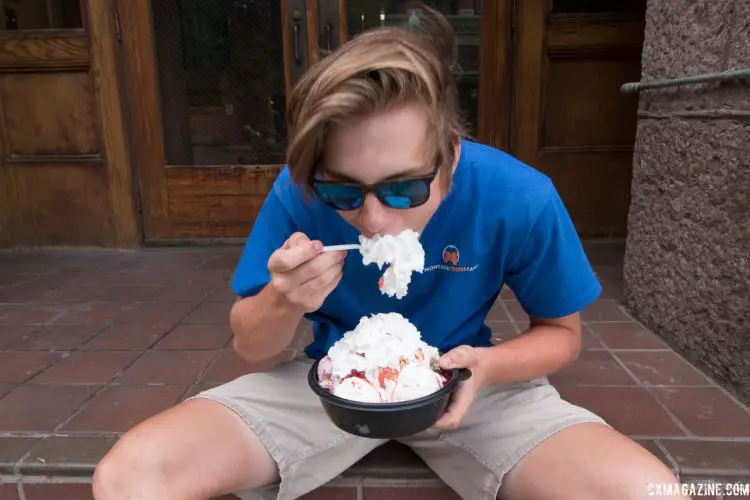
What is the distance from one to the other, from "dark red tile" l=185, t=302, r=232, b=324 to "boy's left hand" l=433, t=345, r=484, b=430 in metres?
1.72

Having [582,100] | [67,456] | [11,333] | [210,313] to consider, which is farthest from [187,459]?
[582,100]

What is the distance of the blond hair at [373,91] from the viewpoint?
43.3 inches

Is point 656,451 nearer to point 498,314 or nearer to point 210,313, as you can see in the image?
point 498,314

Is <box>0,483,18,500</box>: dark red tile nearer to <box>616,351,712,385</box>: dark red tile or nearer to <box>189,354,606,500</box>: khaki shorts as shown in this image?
<box>189,354,606,500</box>: khaki shorts

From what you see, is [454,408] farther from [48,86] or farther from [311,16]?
[48,86]

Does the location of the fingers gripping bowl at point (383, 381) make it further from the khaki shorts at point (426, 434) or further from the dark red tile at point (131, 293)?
the dark red tile at point (131, 293)

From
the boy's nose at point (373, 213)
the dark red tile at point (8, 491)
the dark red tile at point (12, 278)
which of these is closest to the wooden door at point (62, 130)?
the dark red tile at point (12, 278)

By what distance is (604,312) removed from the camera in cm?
274

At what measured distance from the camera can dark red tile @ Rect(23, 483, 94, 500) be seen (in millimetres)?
1657

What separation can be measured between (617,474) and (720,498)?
665 mm

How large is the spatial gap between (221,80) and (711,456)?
3345mm

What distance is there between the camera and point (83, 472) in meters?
1.66

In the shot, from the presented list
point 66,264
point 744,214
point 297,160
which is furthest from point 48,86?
point 744,214

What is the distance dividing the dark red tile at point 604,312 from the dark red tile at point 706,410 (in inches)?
26.2
